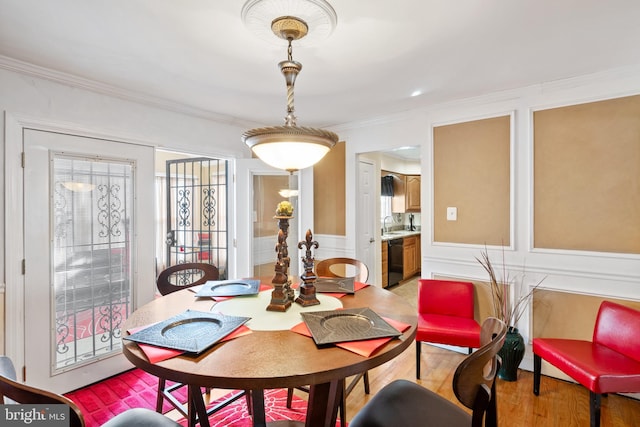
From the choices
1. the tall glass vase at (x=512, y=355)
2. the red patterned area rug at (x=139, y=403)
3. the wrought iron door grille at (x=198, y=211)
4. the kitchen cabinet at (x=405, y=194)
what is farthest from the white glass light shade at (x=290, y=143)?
the kitchen cabinet at (x=405, y=194)

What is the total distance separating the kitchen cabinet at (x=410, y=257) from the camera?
5.52 meters

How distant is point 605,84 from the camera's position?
2326mm

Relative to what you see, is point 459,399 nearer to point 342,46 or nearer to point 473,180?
point 342,46

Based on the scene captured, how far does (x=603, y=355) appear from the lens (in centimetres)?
203

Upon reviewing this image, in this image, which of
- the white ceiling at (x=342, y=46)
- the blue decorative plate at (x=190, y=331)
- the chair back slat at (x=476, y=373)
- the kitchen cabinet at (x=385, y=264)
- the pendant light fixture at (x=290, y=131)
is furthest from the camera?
the kitchen cabinet at (x=385, y=264)

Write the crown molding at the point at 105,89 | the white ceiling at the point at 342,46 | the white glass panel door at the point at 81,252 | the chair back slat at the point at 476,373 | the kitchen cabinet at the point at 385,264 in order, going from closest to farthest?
the chair back slat at the point at 476,373 → the white ceiling at the point at 342,46 → the crown molding at the point at 105,89 → the white glass panel door at the point at 81,252 → the kitchen cabinet at the point at 385,264

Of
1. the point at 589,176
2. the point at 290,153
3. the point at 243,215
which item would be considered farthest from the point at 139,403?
the point at 589,176

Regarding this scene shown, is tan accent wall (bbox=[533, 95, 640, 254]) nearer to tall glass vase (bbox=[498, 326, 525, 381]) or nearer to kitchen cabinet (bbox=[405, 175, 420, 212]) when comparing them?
tall glass vase (bbox=[498, 326, 525, 381])

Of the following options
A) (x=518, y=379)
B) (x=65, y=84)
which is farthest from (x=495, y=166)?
(x=65, y=84)

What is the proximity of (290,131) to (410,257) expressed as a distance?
483cm

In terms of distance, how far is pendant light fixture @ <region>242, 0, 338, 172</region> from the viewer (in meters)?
1.46

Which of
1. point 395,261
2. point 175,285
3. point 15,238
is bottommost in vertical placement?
point 395,261

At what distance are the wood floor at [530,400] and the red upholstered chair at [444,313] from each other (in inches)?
8.7

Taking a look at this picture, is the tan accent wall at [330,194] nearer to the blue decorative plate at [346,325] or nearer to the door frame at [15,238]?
the blue decorative plate at [346,325]
